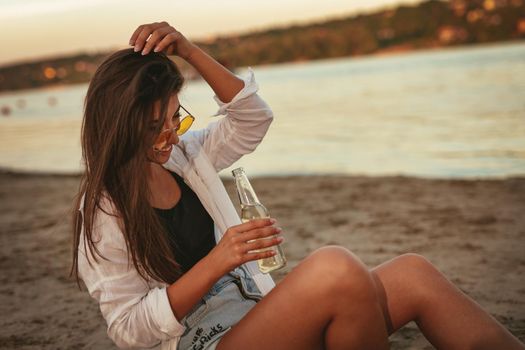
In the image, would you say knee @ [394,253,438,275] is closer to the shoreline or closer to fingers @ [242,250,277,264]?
fingers @ [242,250,277,264]

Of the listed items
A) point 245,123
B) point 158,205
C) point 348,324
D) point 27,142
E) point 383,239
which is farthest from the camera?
point 27,142

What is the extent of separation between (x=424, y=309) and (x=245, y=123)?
41.8 inches

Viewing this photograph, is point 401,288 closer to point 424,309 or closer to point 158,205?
point 424,309

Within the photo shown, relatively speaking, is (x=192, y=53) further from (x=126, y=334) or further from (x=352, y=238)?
(x=352, y=238)

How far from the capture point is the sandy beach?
4.08m

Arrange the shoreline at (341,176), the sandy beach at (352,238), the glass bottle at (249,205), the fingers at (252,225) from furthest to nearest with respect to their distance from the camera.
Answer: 1. the shoreline at (341,176)
2. the sandy beach at (352,238)
3. the glass bottle at (249,205)
4. the fingers at (252,225)

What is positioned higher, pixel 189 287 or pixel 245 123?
pixel 245 123

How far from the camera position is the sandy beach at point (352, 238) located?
408 centimetres

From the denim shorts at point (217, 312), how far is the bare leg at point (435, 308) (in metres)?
0.52

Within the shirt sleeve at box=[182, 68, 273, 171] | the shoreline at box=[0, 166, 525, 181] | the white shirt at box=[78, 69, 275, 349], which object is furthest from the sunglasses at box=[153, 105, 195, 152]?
the shoreline at box=[0, 166, 525, 181]

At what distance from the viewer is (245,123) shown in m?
2.86

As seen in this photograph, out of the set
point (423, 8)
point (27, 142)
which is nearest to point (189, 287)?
point (27, 142)

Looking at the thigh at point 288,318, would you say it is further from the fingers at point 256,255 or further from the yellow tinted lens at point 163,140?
the yellow tinted lens at point 163,140

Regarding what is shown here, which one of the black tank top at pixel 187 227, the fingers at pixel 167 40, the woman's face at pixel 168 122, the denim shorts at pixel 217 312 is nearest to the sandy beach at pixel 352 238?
the black tank top at pixel 187 227
